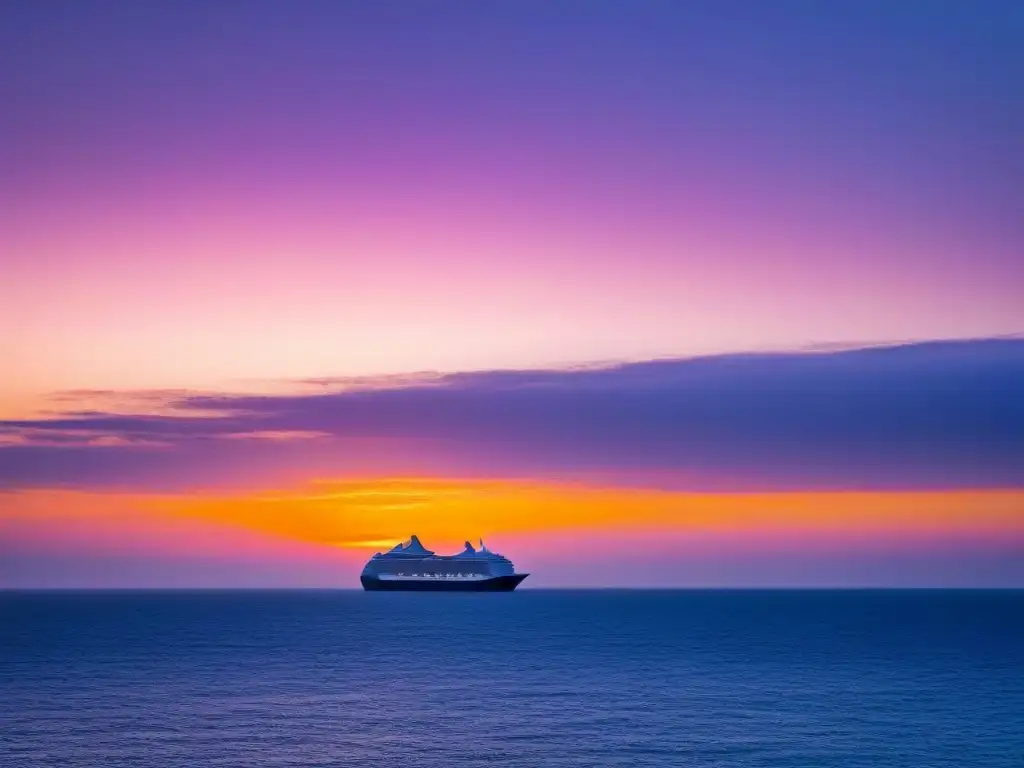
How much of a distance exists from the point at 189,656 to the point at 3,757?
5842cm

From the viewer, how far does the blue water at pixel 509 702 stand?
55969 mm

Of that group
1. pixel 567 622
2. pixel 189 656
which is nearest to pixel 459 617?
pixel 567 622

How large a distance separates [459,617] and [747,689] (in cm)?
11588

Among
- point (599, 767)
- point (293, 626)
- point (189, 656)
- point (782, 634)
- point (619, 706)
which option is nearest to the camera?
point (599, 767)

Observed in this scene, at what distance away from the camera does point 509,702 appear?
74.9m

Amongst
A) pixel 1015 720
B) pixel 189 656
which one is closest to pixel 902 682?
pixel 1015 720

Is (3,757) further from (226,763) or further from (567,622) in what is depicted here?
(567,622)

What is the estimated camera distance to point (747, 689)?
82.6 metres

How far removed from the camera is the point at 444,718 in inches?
2662

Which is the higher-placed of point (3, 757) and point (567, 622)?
point (3, 757)

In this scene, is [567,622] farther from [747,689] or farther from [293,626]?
[747,689]

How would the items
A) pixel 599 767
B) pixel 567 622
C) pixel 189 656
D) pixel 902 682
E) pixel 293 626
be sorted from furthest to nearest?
pixel 567 622, pixel 293 626, pixel 189 656, pixel 902 682, pixel 599 767

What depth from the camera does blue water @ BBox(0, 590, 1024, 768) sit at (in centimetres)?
5597

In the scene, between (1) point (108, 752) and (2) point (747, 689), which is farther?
(2) point (747, 689)
